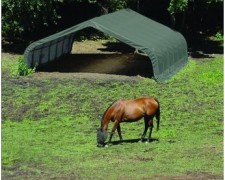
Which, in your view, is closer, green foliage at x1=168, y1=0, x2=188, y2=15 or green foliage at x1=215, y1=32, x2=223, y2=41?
green foliage at x1=168, y1=0, x2=188, y2=15

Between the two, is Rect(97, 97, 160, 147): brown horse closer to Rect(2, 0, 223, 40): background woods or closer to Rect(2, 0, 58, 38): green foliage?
Rect(2, 0, 58, 38): green foliage

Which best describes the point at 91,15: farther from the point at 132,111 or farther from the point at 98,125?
the point at 132,111

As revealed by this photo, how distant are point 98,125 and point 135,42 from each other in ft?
32.0

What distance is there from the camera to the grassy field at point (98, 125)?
1847 cm

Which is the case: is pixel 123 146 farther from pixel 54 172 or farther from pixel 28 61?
pixel 28 61

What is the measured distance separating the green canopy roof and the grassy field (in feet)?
3.14

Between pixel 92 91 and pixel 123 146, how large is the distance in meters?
8.99

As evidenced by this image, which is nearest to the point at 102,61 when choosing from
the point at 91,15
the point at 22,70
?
the point at 22,70

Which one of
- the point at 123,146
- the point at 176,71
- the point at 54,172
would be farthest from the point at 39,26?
the point at 54,172

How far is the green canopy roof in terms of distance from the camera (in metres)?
34.2

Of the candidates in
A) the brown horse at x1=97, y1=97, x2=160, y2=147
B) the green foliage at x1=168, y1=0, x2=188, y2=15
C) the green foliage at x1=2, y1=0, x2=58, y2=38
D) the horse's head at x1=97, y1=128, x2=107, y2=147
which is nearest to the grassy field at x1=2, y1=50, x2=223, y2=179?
the horse's head at x1=97, y1=128, x2=107, y2=147

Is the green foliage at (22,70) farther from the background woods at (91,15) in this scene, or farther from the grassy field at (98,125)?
the background woods at (91,15)

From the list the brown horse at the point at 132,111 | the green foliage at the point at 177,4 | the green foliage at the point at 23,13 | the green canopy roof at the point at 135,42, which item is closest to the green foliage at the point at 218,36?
the green canopy roof at the point at 135,42

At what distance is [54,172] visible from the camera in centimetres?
1816
